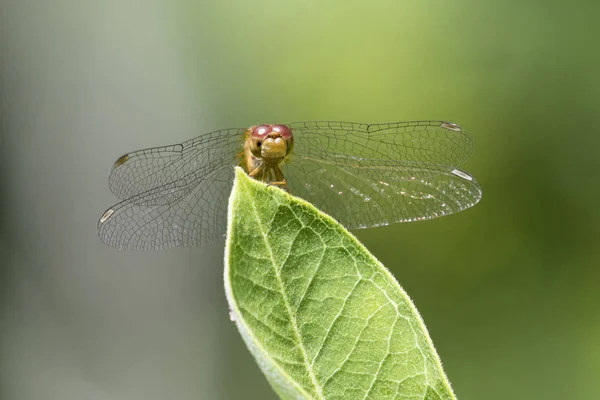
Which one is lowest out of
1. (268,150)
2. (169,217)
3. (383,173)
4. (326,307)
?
(169,217)

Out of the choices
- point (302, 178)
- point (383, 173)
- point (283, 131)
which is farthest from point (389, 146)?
point (283, 131)

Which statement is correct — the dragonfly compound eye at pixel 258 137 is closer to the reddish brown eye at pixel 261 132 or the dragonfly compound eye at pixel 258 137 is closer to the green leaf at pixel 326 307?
the reddish brown eye at pixel 261 132

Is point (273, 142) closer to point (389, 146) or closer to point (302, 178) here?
point (302, 178)

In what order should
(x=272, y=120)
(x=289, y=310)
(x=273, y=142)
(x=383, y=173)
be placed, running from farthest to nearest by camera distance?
(x=272, y=120)
(x=383, y=173)
(x=273, y=142)
(x=289, y=310)

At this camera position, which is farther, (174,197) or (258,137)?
(174,197)

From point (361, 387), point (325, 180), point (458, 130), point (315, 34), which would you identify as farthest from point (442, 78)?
point (361, 387)

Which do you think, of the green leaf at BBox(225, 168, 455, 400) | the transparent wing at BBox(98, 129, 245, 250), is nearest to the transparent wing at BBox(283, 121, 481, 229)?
the transparent wing at BBox(98, 129, 245, 250)
